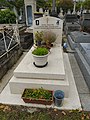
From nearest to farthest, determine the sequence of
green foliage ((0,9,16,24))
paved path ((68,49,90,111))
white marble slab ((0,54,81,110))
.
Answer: white marble slab ((0,54,81,110)) → paved path ((68,49,90,111)) → green foliage ((0,9,16,24))

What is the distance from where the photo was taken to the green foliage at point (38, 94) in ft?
11.5

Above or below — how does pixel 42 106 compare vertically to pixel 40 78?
below

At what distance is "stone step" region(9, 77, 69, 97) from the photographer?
3.74 m

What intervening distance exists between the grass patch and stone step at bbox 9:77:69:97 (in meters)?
0.56

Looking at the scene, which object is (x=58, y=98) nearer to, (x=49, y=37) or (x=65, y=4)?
(x=49, y=37)

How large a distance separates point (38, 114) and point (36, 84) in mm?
807

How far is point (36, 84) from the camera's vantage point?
3.79 meters

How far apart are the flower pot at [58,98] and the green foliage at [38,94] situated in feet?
0.51

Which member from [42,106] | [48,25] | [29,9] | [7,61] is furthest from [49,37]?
[29,9]

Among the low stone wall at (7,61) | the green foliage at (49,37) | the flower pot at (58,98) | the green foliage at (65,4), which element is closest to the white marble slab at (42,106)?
the flower pot at (58,98)

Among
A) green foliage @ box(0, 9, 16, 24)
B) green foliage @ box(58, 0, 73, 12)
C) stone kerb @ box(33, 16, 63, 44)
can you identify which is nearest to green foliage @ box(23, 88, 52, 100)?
stone kerb @ box(33, 16, 63, 44)

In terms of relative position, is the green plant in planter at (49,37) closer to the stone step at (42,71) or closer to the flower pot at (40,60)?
the stone step at (42,71)

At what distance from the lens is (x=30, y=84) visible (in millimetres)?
3811

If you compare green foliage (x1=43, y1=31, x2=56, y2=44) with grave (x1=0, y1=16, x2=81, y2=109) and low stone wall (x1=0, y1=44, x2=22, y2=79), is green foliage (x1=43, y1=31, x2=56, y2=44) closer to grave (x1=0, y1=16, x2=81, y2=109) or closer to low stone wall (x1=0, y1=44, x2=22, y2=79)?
low stone wall (x1=0, y1=44, x2=22, y2=79)
